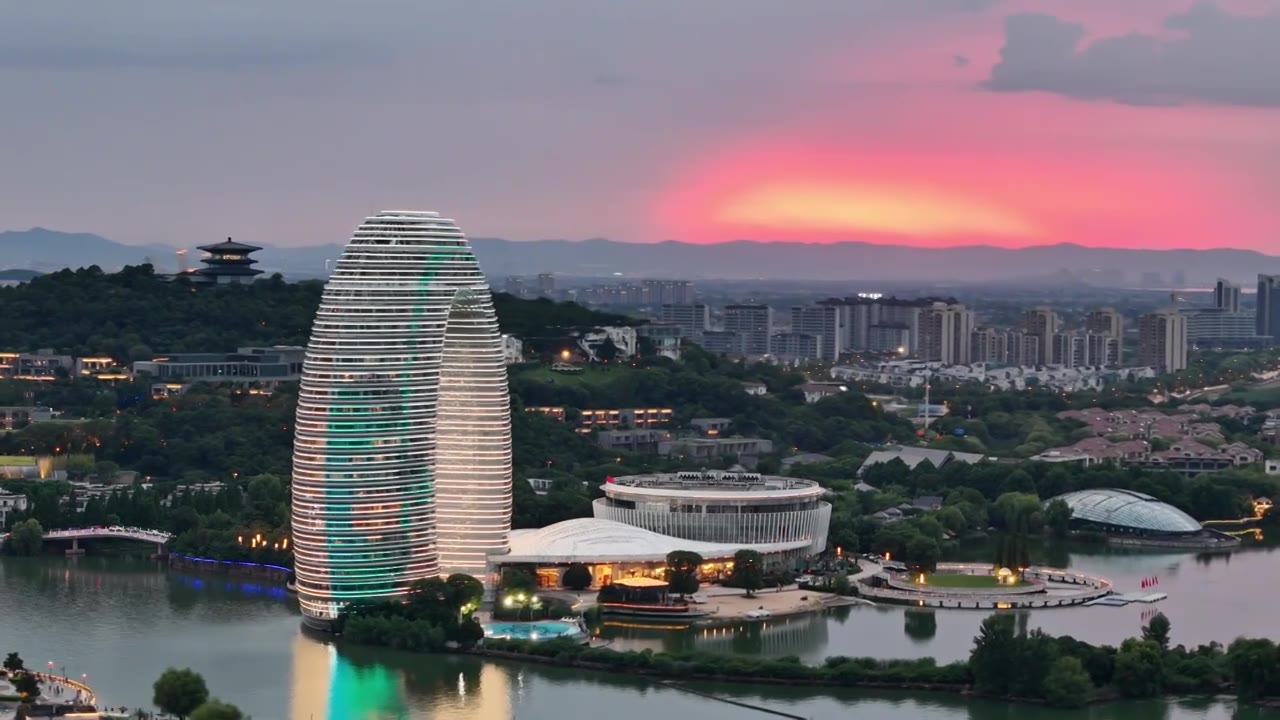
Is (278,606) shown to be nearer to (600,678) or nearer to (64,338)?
(600,678)

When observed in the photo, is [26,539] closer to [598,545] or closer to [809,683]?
[598,545]

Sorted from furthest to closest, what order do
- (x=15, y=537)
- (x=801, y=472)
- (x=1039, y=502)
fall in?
1. (x=801, y=472)
2. (x=1039, y=502)
3. (x=15, y=537)

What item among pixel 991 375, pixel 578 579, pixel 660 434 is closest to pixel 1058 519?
pixel 578 579

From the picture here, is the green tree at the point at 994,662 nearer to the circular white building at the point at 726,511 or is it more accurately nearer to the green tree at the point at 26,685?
the circular white building at the point at 726,511

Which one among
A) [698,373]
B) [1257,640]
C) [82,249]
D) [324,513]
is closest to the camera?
[1257,640]

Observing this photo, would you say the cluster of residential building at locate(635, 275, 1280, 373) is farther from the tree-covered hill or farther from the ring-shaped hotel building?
the ring-shaped hotel building

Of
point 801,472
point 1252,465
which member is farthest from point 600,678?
point 1252,465

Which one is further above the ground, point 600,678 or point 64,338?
point 64,338
